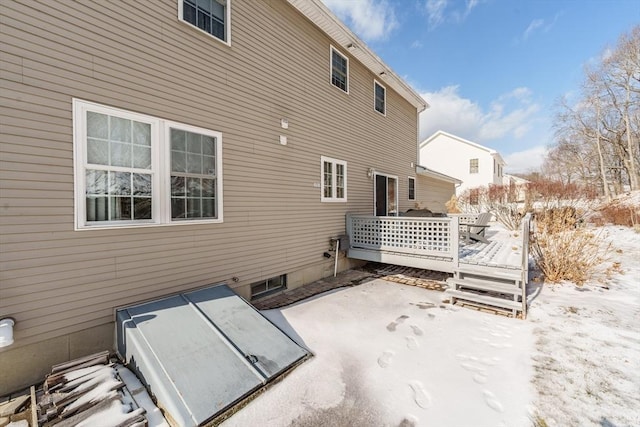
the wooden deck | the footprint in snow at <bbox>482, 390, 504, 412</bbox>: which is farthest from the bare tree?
the footprint in snow at <bbox>482, 390, 504, 412</bbox>

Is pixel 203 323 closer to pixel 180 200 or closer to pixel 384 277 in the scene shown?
pixel 180 200

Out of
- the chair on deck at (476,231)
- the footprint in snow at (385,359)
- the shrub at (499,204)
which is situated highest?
the shrub at (499,204)

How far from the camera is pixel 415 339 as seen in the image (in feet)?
12.0

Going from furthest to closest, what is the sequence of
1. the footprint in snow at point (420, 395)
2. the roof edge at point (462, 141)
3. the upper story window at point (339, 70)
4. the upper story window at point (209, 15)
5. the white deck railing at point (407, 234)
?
the roof edge at point (462, 141), the upper story window at point (339, 70), the white deck railing at point (407, 234), the upper story window at point (209, 15), the footprint in snow at point (420, 395)

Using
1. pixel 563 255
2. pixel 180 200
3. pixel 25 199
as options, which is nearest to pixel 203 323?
pixel 180 200

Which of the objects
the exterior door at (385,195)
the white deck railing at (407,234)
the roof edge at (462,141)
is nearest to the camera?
the white deck railing at (407,234)

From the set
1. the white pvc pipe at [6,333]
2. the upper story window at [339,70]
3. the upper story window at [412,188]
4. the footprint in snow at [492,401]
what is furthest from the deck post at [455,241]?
the upper story window at [412,188]

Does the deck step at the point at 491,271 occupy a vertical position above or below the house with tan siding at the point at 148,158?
below

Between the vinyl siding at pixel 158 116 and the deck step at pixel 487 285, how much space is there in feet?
10.2

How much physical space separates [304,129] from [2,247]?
16.6 feet

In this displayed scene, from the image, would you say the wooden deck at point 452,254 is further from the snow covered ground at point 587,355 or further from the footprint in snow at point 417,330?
the footprint in snow at point 417,330

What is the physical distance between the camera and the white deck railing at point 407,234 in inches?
218

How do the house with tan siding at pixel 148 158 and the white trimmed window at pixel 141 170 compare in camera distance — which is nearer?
the house with tan siding at pixel 148 158

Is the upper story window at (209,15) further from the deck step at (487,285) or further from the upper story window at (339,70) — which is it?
the deck step at (487,285)
